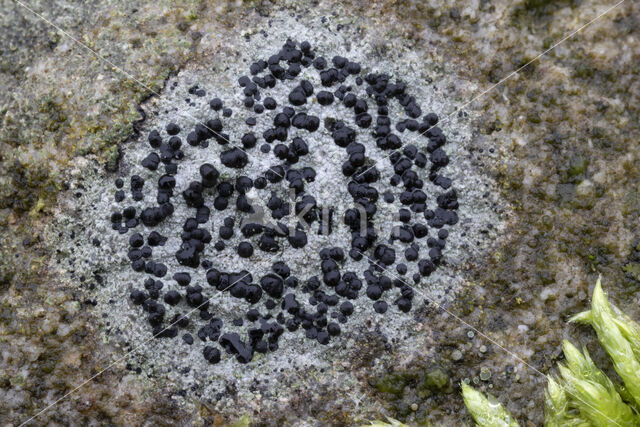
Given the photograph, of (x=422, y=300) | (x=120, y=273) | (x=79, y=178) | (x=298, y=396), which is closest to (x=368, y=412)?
(x=298, y=396)

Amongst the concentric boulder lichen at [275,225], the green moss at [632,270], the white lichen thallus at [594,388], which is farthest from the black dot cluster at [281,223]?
the green moss at [632,270]

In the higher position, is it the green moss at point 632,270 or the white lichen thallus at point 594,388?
the green moss at point 632,270

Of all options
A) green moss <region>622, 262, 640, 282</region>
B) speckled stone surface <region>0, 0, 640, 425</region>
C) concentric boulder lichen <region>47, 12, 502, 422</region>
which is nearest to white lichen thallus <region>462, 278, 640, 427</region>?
speckled stone surface <region>0, 0, 640, 425</region>

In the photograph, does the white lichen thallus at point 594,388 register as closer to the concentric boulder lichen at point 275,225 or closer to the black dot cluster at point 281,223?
the concentric boulder lichen at point 275,225

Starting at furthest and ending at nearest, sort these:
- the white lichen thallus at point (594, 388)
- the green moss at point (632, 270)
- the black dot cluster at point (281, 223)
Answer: the green moss at point (632, 270) → the black dot cluster at point (281, 223) → the white lichen thallus at point (594, 388)

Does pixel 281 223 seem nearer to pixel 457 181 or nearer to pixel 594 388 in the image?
pixel 457 181

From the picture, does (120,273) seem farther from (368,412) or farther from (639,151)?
(639,151)
